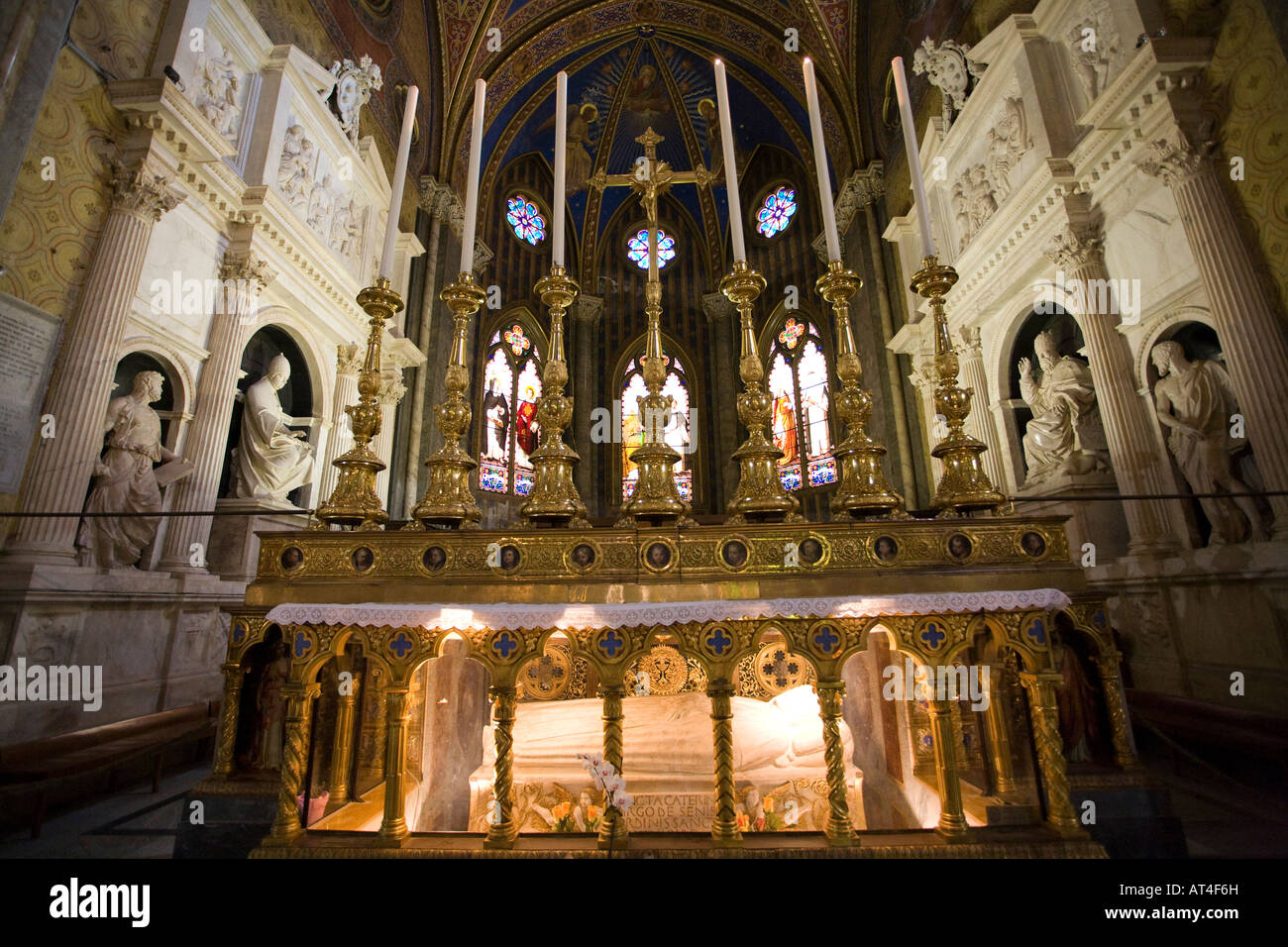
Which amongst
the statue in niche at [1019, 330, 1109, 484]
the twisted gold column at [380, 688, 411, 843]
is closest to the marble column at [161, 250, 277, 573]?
the twisted gold column at [380, 688, 411, 843]

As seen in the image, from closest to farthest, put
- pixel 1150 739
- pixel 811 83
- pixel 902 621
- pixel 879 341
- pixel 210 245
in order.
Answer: pixel 902 621, pixel 811 83, pixel 1150 739, pixel 210 245, pixel 879 341

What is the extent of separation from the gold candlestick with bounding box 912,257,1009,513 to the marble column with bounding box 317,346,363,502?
805cm

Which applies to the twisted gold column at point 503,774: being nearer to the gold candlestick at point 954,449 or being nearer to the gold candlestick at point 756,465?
the gold candlestick at point 756,465

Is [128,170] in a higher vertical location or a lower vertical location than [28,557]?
higher

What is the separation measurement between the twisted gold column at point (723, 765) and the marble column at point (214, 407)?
572 cm

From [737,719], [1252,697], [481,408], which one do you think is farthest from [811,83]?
[481,408]

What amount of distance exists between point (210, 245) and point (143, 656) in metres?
4.45

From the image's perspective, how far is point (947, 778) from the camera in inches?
91.1

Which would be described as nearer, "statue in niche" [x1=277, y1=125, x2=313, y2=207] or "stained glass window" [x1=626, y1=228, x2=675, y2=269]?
"statue in niche" [x1=277, y1=125, x2=313, y2=207]

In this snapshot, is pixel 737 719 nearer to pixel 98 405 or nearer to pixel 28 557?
pixel 28 557

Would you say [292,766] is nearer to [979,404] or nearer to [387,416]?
[387,416]

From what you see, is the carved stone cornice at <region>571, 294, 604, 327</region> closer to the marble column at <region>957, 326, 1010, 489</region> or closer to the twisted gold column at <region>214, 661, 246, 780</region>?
the marble column at <region>957, 326, 1010, 489</region>

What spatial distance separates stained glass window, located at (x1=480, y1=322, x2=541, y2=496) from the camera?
13.7 meters

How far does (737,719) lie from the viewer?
325 cm
